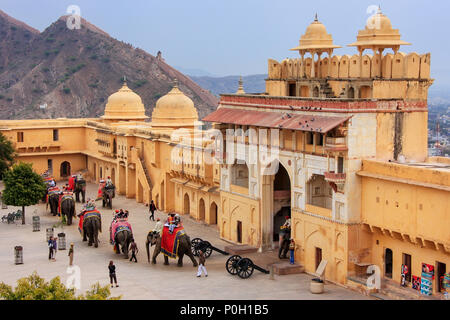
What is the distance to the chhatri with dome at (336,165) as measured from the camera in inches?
956

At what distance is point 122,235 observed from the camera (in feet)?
102

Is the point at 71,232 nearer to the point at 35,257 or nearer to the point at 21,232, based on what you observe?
the point at 21,232

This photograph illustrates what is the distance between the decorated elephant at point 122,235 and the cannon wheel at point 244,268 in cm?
574

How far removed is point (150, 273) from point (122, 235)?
311cm

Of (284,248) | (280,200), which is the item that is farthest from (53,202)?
→ (284,248)

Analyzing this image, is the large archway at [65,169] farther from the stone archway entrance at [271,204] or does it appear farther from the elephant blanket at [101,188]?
the stone archway entrance at [271,204]

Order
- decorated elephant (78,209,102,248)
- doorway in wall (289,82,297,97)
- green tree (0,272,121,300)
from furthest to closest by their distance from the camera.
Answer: decorated elephant (78,209,102,248)
doorway in wall (289,82,297,97)
green tree (0,272,121,300)

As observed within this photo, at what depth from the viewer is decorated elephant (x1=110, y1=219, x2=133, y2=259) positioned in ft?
101

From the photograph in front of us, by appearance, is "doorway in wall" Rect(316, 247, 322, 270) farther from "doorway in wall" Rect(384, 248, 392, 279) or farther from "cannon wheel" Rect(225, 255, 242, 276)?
"cannon wheel" Rect(225, 255, 242, 276)

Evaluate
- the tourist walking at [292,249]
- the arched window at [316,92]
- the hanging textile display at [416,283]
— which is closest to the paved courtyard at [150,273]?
the tourist walking at [292,249]

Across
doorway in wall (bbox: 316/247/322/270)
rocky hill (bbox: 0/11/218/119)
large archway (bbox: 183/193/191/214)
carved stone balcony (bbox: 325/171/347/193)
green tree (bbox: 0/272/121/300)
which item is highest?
rocky hill (bbox: 0/11/218/119)

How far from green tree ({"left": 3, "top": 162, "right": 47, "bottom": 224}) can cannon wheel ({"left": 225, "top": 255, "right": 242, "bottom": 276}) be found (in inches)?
590

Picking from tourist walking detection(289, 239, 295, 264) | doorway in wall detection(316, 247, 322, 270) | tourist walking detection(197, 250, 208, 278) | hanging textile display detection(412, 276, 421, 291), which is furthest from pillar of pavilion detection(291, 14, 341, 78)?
hanging textile display detection(412, 276, 421, 291)

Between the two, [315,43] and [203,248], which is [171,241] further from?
[315,43]
